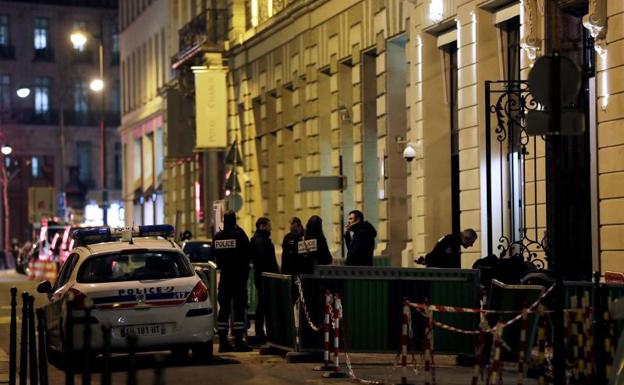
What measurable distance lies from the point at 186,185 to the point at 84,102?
140ft

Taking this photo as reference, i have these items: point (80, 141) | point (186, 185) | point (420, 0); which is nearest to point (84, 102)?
point (80, 141)

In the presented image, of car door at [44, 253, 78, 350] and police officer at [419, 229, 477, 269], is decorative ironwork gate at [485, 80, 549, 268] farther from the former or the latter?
car door at [44, 253, 78, 350]

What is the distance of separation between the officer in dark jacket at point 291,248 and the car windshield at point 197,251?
10731mm

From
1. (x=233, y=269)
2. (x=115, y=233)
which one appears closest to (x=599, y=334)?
(x=233, y=269)

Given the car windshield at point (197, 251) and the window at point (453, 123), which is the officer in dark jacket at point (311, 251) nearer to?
the window at point (453, 123)

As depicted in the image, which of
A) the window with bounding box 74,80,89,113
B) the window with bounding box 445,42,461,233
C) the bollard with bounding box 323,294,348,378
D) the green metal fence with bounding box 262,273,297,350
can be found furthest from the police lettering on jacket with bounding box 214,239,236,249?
the window with bounding box 74,80,89,113

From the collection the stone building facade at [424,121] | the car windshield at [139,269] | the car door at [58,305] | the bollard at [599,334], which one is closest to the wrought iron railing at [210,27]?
the stone building facade at [424,121]

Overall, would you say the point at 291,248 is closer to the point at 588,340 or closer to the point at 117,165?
the point at 588,340

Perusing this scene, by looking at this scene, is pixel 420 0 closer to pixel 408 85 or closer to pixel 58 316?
pixel 408 85

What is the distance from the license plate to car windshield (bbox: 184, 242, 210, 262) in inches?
562

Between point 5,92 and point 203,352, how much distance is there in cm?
7931

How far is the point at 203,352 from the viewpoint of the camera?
739 inches

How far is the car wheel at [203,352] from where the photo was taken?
18641 mm

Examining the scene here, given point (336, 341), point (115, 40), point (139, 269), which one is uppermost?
point (115, 40)
